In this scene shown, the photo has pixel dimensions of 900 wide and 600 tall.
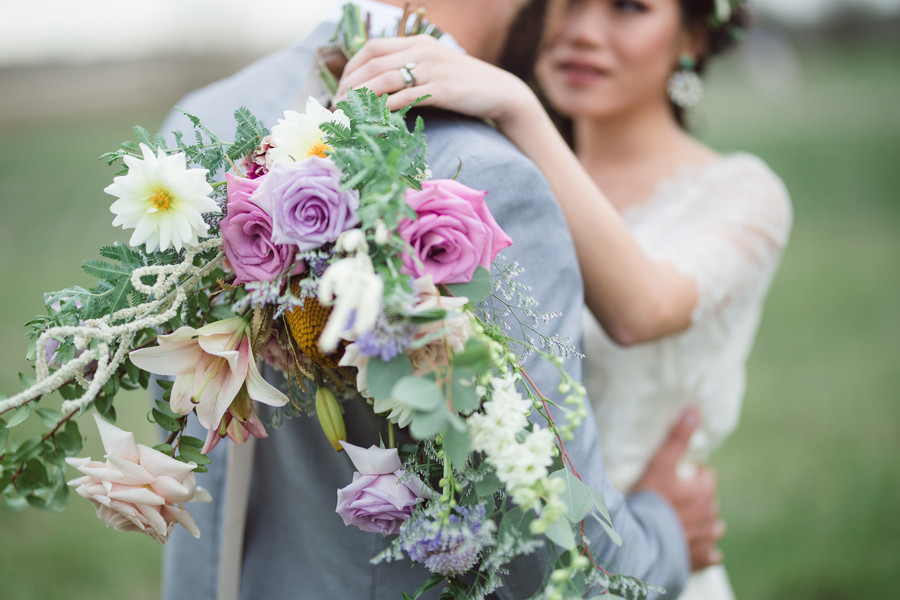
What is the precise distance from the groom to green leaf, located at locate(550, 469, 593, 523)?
0.19 meters

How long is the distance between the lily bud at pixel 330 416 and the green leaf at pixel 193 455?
0.63 ft

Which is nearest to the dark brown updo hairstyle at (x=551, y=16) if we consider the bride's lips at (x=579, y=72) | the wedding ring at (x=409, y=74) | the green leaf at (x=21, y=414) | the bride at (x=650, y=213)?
the bride at (x=650, y=213)

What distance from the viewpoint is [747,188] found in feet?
7.43

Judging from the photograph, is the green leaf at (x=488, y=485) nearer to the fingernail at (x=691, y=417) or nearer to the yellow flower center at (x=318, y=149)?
the yellow flower center at (x=318, y=149)

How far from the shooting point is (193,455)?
112cm

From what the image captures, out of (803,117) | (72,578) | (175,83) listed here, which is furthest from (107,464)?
(175,83)

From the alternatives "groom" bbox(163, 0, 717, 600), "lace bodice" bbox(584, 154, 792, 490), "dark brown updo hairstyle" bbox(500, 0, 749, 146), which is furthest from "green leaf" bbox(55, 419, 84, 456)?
"lace bodice" bbox(584, 154, 792, 490)

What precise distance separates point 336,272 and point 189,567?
1.09 m

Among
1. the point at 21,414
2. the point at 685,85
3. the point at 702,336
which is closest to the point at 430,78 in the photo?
the point at 21,414

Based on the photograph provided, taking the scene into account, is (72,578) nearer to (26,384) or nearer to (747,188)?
(26,384)

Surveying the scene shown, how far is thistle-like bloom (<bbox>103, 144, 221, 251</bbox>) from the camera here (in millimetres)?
978

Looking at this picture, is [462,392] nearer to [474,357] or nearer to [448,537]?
[474,357]

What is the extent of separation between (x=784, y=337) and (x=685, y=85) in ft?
17.2

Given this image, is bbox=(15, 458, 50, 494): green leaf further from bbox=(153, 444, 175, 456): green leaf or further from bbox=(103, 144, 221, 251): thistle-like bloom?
bbox=(103, 144, 221, 251): thistle-like bloom
